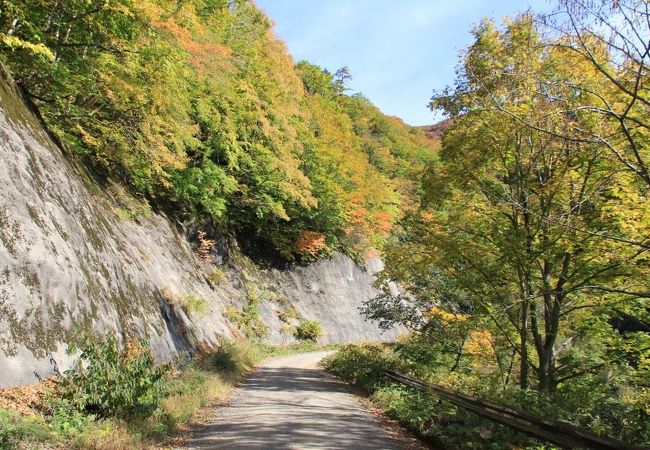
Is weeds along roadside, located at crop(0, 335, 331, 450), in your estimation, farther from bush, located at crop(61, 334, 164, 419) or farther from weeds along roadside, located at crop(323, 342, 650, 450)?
weeds along roadside, located at crop(323, 342, 650, 450)

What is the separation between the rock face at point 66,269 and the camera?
6348 millimetres

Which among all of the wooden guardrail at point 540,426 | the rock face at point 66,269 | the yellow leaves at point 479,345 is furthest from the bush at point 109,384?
the yellow leaves at point 479,345

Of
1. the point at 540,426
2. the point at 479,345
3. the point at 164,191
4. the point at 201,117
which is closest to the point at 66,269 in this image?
the point at 540,426

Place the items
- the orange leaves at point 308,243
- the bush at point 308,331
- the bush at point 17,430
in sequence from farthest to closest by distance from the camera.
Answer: the orange leaves at point 308,243 < the bush at point 308,331 < the bush at point 17,430

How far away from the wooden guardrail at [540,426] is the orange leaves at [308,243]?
24.3m

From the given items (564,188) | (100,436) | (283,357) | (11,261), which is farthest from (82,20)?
(283,357)

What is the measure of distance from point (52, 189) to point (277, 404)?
630 cm

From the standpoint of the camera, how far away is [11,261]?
6.45 m

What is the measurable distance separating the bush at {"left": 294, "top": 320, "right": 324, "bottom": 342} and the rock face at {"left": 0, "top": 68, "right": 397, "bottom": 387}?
1124 cm

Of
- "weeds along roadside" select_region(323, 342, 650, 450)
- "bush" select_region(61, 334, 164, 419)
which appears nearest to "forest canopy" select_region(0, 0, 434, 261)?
"bush" select_region(61, 334, 164, 419)

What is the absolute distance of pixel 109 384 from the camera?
6.60 metres

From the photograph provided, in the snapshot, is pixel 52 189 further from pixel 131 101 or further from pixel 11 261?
pixel 131 101

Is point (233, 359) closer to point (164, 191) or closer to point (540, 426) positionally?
point (164, 191)

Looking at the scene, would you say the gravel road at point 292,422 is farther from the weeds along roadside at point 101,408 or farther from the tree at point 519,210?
the tree at point 519,210
